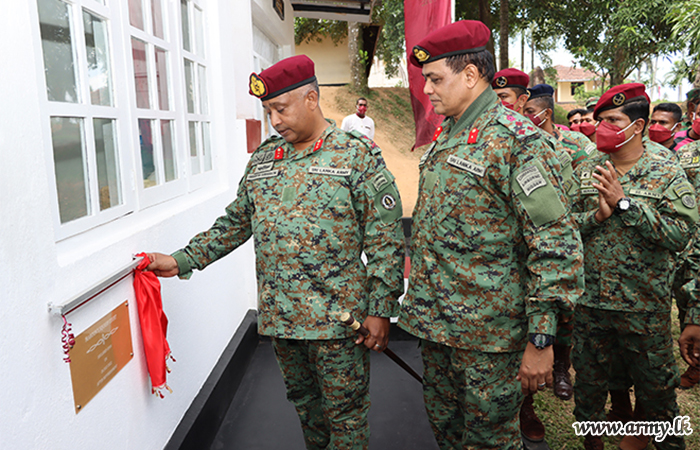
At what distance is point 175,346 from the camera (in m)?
2.51

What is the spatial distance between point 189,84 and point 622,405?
3102mm

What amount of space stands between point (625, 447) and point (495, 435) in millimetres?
1366

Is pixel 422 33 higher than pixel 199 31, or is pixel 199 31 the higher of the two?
pixel 422 33

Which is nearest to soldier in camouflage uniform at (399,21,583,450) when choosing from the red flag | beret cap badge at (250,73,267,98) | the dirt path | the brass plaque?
beret cap badge at (250,73,267,98)

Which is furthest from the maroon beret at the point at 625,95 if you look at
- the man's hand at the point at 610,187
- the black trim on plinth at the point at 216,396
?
the black trim on plinth at the point at 216,396

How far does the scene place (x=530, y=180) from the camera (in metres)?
1.63

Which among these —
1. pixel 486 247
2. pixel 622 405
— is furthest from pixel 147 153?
pixel 622 405

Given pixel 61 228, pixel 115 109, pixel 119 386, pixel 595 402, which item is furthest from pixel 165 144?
pixel 595 402

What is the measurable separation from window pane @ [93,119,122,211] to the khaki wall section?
44.7 feet

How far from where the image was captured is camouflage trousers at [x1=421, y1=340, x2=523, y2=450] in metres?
1.82

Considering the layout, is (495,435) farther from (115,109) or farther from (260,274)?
(115,109)

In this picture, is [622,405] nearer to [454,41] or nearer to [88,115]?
[454,41]

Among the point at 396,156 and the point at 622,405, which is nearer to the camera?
the point at 622,405

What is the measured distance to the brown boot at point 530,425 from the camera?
2.92 metres
